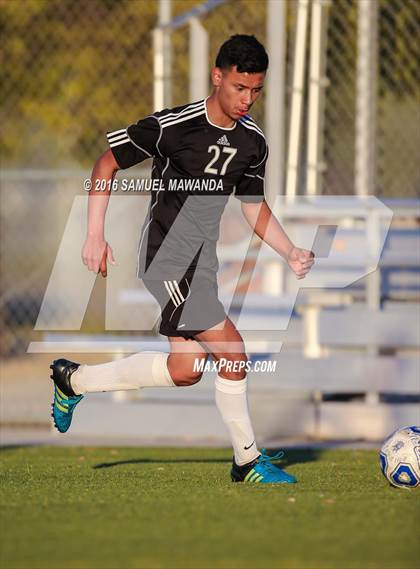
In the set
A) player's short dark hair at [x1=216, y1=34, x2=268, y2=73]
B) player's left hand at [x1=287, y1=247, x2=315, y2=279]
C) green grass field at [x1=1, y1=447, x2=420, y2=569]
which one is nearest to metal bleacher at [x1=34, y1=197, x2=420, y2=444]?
green grass field at [x1=1, y1=447, x2=420, y2=569]

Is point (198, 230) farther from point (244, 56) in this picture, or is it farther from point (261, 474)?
point (261, 474)

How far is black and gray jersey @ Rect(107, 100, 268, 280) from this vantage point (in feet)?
22.7

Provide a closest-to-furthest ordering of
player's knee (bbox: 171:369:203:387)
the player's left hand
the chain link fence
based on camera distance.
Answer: the player's left hand → player's knee (bbox: 171:369:203:387) → the chain link fence

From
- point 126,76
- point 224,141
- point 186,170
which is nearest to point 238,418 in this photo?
point 186,170

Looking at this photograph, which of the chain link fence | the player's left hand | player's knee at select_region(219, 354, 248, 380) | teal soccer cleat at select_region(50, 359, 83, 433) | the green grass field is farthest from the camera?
the chain link fence

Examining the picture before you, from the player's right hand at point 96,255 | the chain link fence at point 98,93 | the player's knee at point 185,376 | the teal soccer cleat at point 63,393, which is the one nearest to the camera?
the player's right hand at point 96,255

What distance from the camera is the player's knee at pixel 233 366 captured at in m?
6.85

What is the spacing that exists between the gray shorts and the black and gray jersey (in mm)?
63

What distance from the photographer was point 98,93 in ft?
50.5

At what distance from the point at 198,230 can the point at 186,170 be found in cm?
33

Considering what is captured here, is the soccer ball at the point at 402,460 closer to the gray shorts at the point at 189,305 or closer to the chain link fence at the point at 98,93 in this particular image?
the gray shorts at the point at 189,305

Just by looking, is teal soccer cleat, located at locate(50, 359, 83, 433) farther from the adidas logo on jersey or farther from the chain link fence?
the chain link fence

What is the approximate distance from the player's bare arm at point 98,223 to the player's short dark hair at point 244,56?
0.80m

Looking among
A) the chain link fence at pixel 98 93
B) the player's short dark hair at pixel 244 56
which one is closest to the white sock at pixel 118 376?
the player's short dark hair at pixel 244 56
